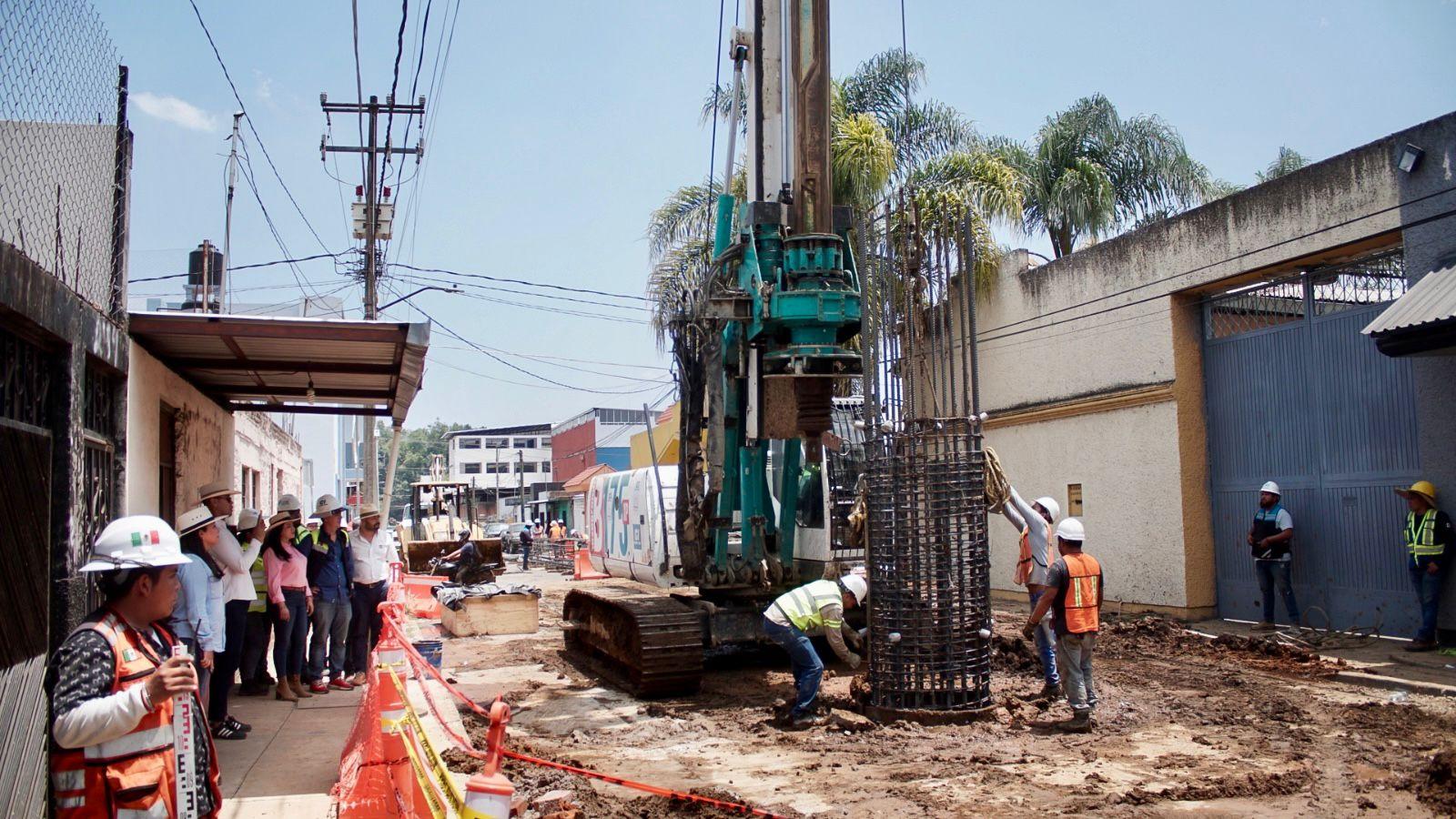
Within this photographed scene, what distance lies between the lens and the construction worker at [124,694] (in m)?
3.08

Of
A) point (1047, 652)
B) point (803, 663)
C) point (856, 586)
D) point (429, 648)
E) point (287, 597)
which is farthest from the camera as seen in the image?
point (429, 648)

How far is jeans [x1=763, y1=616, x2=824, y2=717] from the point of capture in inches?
327

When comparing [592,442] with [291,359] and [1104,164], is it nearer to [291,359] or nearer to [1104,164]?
[1104,164]

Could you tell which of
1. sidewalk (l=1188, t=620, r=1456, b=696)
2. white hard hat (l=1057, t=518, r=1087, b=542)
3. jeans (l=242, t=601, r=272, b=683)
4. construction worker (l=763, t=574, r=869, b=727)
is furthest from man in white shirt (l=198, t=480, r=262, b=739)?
sidewalk (l=1188, t=620, r=1456, b=696)

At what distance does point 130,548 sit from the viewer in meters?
3.27

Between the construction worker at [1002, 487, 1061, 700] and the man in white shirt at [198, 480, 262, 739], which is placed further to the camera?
the construction worker at [1002, 487, 1061, 700]

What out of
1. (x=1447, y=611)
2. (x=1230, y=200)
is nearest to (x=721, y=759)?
(x=1447, y=611)

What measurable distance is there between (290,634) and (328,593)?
517 mm

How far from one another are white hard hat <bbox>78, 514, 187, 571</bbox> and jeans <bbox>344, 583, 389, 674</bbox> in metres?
7.20

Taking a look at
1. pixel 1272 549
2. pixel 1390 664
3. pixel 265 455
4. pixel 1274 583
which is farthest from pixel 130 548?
pixel 265 455

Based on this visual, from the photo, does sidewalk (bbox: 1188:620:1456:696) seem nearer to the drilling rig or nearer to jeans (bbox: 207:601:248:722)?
the drilling rig

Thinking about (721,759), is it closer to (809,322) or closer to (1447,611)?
(809,322)

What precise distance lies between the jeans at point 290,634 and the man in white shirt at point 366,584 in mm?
768

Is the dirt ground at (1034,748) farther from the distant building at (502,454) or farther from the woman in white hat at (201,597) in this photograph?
the distant building at (502,454)
